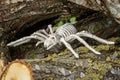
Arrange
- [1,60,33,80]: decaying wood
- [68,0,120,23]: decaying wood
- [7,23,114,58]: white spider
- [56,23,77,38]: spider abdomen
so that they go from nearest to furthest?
[1,60,33,80]: decaying wood
[68,0,120,23]: decaying wood
[7,23,114,58]: white spider
[56,23,77,38]: spider abdomen

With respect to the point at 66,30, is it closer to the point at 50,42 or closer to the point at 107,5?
the point at 50,42

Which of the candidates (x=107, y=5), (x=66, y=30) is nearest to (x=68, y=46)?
(x=66, y=30)

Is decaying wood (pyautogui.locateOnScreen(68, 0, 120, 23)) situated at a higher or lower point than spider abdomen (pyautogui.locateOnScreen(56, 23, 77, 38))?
higher

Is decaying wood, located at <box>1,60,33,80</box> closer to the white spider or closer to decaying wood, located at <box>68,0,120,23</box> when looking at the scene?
the white spider

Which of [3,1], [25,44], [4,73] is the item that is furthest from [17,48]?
[4,73]

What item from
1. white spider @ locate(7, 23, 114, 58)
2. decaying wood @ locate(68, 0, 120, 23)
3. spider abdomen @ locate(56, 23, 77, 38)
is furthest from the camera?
spider abdomen @ locate(56, 23, 77, 38)

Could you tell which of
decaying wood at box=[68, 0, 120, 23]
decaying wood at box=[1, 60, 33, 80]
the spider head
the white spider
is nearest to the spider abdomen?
the white spider

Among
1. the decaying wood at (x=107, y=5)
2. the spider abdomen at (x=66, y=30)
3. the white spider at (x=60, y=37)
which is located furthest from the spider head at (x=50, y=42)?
the decaying wood at (x=107, y=5)

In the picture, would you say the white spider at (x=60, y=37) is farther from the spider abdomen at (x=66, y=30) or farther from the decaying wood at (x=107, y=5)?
the decaying wood at (x=107, y=5)
